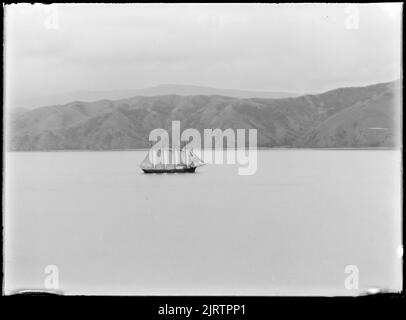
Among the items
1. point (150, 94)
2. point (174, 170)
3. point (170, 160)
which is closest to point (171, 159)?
point (170, 160)

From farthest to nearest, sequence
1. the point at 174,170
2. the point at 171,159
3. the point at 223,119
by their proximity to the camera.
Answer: the point at 171,159 → the point at 174,170 → the point at 223,119

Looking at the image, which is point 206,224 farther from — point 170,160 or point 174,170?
point 170,160

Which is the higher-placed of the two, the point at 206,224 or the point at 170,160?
the point at 170,160

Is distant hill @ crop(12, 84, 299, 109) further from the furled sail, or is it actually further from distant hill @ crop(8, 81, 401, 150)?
the furled sail

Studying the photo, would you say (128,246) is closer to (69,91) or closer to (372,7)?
(69,91)

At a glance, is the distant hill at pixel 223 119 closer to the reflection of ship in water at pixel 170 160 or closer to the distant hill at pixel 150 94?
the distant hill at pixel 150 94

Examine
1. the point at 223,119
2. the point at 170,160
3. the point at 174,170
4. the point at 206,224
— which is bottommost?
the point at 206,224

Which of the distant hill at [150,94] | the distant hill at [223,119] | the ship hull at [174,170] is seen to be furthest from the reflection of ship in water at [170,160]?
the distant hill at [150,94]
